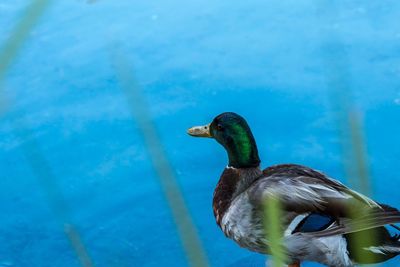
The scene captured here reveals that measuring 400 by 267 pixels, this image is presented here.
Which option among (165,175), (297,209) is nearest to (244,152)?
(297,209)

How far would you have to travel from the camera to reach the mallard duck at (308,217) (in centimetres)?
227

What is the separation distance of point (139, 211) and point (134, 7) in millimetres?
1614

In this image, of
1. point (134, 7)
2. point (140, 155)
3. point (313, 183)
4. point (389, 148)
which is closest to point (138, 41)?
point (134, 7)

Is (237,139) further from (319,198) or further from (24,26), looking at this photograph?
(24,26)

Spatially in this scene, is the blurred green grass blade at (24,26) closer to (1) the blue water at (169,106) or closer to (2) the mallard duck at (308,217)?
(2) the mallard duck at (308,217)

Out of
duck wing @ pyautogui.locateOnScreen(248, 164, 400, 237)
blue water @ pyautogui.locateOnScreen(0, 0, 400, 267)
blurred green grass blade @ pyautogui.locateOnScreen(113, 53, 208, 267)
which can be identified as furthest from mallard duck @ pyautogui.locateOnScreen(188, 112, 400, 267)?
blurred green grass blade @ pyautogui.locateOnScreen(113, 53, 208, 267)

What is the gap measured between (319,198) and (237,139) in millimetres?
389

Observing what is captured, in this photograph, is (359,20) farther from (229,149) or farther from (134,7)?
(229,149)

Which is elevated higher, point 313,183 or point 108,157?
point 313,183

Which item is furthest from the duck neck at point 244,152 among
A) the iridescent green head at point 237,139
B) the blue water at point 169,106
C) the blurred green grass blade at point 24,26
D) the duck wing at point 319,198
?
the blurred green grass blade at point 24,26

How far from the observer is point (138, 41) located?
4.09m

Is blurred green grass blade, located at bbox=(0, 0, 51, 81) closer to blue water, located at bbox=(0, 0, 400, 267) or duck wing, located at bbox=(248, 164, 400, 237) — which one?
duck wing, located at bbox=(248, 164, 400, 237)

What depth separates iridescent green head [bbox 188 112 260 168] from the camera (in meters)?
2.58

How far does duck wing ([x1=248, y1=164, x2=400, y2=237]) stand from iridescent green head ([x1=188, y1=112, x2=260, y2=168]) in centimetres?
13
